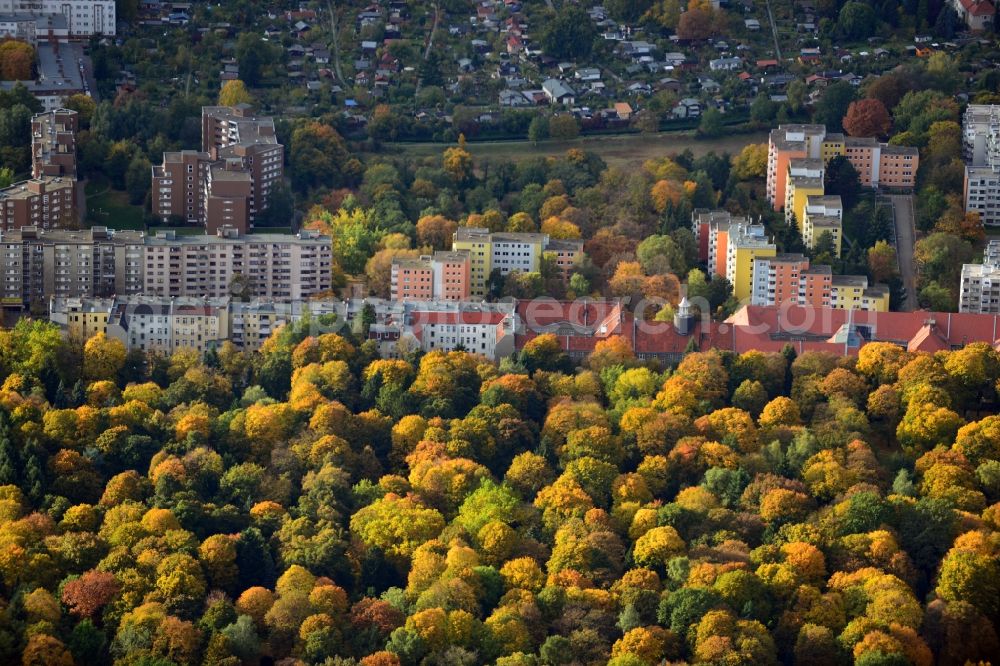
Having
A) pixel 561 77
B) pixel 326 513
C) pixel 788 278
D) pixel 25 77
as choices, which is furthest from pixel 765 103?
pixel 326 513

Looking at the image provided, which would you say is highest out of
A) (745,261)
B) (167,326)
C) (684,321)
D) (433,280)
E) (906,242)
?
(745,261)

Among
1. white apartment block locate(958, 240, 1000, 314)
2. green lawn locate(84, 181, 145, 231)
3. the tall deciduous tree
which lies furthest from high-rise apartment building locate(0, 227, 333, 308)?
the tall deciduous tree

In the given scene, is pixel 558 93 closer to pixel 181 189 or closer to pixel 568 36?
pixel 568 36

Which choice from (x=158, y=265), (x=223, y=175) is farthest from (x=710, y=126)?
(x=158, y=265)

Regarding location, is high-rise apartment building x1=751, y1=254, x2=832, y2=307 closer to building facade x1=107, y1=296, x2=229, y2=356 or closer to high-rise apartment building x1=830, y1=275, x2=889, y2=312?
high-rise apartment building x1=830, y1=275, x2=889, y2=312

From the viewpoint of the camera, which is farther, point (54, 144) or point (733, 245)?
point (54, 144)

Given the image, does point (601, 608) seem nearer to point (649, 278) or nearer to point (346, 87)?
point (649, 278)
